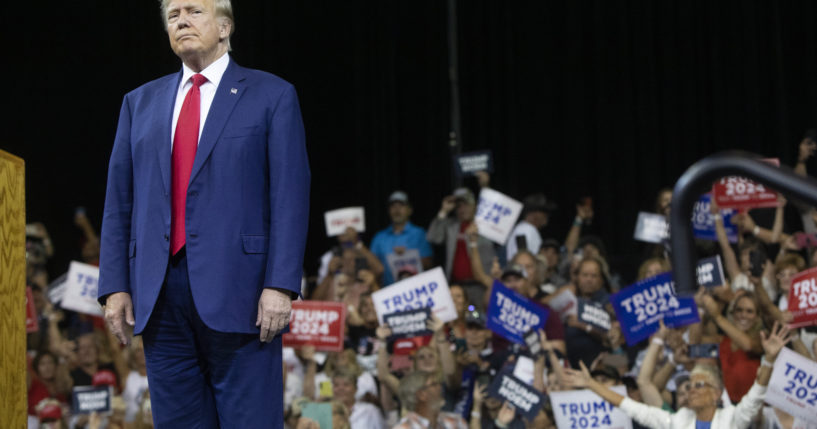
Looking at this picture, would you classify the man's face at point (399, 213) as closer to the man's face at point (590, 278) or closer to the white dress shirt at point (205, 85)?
the man's face at point (590, 278)

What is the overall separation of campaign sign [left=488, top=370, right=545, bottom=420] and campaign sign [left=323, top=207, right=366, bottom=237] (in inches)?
112

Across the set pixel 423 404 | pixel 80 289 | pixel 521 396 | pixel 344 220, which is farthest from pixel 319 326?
pixel 344 220

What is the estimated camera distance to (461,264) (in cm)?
746

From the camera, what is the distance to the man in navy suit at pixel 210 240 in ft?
6.56

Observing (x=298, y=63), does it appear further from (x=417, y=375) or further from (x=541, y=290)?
(x=417, y=375)

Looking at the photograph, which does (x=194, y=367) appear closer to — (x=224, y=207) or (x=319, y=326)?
(x=224, y=207)

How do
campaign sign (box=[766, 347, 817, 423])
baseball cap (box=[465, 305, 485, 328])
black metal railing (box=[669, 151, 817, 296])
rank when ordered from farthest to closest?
baseball cap (box=[465, 305, 485, 328]) < campaign sign (box=[766, 347, 817, 423]) < black metal railing (box=[669, 151, 817, 296])

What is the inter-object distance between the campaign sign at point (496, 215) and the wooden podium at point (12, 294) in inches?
198

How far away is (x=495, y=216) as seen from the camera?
7039 mm

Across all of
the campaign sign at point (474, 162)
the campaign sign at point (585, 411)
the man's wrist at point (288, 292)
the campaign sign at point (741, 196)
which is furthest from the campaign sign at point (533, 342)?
the man's wrist at point (288, 292)

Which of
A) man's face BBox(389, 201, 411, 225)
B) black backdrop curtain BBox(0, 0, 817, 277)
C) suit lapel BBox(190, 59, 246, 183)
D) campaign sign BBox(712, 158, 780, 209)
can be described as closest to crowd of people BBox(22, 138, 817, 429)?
campaign sign BBox(712, 158, 780, 209)

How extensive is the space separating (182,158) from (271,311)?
1.16 feet

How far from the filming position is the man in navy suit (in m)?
2.00

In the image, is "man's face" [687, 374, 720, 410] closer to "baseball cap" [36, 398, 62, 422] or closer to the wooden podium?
the wooden podium
